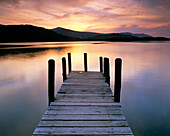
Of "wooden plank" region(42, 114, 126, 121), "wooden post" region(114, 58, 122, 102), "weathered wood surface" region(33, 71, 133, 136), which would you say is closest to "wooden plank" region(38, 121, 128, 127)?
"weathered wood surface" region(33, 71, 133, 136)

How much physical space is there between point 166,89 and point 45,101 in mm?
8430

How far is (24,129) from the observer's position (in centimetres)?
504

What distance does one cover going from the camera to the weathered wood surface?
300 cm

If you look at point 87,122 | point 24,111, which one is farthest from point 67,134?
point 24,111

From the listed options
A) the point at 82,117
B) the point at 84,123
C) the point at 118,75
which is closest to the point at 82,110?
the point at 82,117

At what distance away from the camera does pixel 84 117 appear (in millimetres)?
3527

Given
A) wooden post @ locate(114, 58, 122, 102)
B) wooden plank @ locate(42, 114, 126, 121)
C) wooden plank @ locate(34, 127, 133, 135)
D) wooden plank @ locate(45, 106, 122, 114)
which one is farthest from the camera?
wooden post @ locate(114, 58, 122, 102)

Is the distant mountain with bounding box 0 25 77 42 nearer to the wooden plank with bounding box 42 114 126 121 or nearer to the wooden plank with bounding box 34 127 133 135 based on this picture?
the wooden plank with bounding box 42 114 126 121

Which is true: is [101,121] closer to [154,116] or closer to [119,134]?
[119,134]

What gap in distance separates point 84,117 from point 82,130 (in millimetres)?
504

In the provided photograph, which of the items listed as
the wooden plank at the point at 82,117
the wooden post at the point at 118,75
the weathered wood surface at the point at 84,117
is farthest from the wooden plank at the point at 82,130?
the wooden post at the point at 118,75

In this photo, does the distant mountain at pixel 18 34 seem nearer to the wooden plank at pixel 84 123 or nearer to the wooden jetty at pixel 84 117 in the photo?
the wooden jetty at pixel 84 117

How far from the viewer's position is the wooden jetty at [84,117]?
3.01 metres

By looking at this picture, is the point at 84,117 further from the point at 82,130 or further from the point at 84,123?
the point at 82,130
